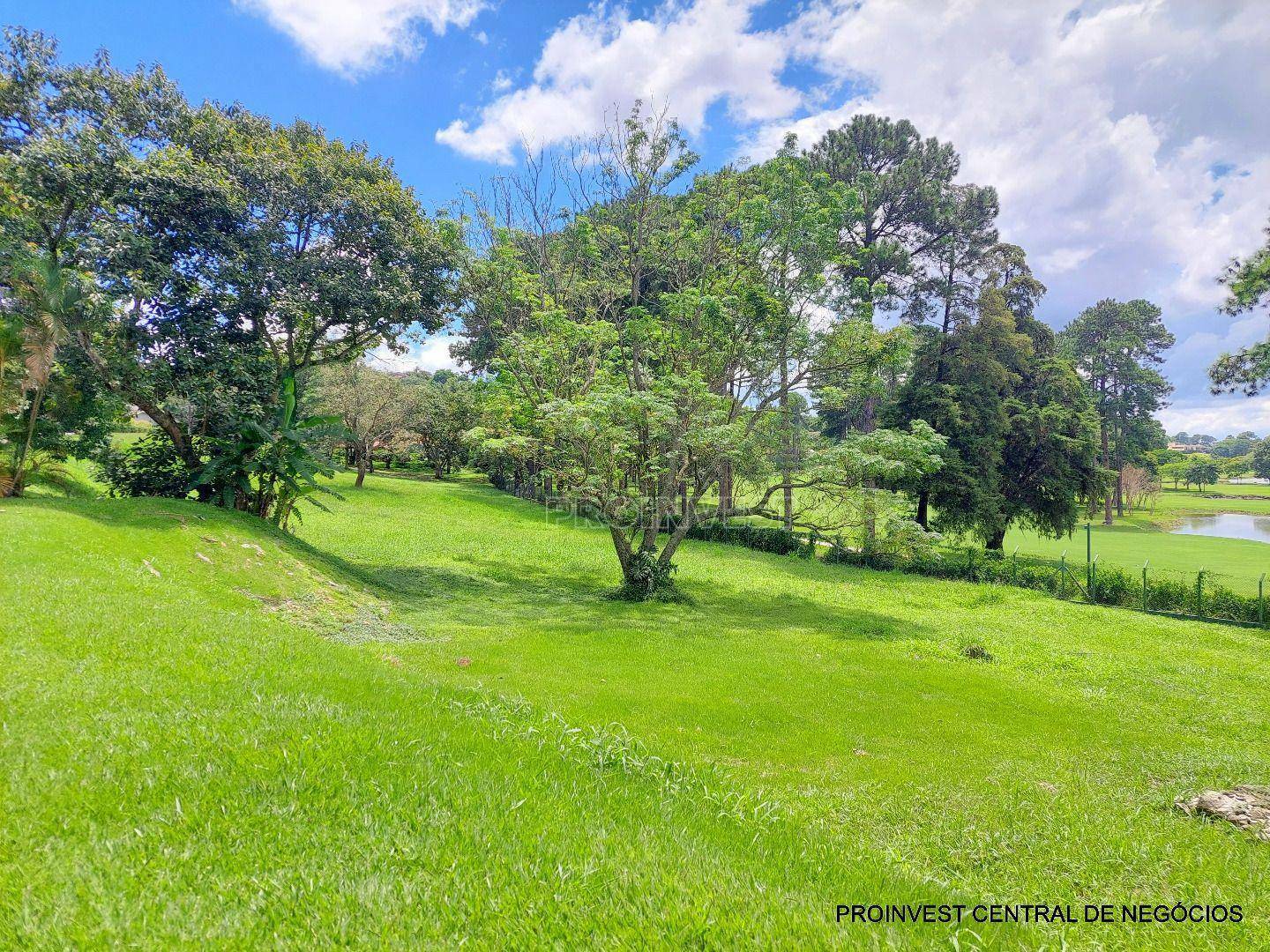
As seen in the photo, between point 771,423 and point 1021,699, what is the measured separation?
897 cm

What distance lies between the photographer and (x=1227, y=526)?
154 ft

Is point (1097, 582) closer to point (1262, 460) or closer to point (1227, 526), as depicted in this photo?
point (1227, 526)

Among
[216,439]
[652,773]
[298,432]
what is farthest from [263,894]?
[216,439]

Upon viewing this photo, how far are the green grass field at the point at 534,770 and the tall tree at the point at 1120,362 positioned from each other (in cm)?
4359

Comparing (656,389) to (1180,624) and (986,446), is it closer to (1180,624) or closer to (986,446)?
(1180,624)

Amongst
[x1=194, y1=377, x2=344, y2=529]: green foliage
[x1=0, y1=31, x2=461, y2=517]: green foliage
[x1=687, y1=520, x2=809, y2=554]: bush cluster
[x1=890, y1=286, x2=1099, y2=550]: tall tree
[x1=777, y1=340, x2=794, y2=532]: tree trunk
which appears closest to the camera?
[x1=0, y1=31, x2=461, y2=517]: green foliage

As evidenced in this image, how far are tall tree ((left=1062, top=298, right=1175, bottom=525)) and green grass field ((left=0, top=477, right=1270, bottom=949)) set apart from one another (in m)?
43.6

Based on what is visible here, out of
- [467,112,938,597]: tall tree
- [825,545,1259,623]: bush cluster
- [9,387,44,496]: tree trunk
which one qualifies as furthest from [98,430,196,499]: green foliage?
[825,545,1259,623]: bush cluster

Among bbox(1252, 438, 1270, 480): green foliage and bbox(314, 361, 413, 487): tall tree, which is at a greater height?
bbox(1252, 438, 1270, 480): green foliage

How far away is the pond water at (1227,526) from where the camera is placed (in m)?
41.0

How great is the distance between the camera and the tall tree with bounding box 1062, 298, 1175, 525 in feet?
149

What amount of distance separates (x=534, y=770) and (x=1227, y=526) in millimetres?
64367

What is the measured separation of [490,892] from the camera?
258 centimetres

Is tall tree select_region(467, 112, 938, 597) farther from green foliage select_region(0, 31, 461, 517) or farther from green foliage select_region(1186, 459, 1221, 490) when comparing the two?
green foliage select_region(1186, 459, 1221, 490)
